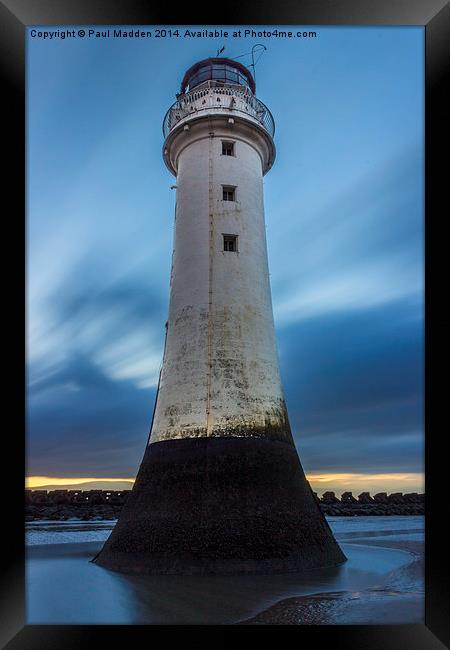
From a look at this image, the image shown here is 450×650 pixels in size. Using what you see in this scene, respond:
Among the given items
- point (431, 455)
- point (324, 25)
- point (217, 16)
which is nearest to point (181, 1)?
point (217, 16)

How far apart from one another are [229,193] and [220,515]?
258 inches

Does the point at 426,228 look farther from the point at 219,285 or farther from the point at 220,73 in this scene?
the point at 220,73

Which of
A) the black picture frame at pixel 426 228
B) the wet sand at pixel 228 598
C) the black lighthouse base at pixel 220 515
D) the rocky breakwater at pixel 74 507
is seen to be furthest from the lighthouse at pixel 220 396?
the rocky breakwater at pixel 74 507

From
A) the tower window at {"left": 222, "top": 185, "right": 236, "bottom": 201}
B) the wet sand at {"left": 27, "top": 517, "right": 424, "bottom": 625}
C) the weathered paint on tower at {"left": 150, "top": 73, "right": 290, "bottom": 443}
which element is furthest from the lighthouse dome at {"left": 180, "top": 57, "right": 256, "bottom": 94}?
the wet sand at {"left": 27, "top": 517, "right": 424, "bottom": 625}

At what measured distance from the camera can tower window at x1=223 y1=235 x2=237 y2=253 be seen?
12.1 m

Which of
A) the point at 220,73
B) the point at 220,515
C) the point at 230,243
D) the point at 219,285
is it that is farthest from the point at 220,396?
the point at 220,73

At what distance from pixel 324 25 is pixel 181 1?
1.67 meters

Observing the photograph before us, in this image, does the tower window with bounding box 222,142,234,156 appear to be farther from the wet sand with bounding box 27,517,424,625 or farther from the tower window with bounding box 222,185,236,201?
the wet sand with bounding box 27,517,424,625

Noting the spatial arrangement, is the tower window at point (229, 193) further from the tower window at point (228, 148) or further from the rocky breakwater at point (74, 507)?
the rocky breakwater at point (74, 507)

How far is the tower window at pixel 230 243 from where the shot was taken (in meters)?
12.1

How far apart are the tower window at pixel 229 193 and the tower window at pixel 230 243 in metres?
0.87

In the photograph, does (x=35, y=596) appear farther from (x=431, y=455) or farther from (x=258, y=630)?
(x=431, y=455)

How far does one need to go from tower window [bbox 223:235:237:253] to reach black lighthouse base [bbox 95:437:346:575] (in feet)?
12.8

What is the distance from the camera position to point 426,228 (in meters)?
6.86
